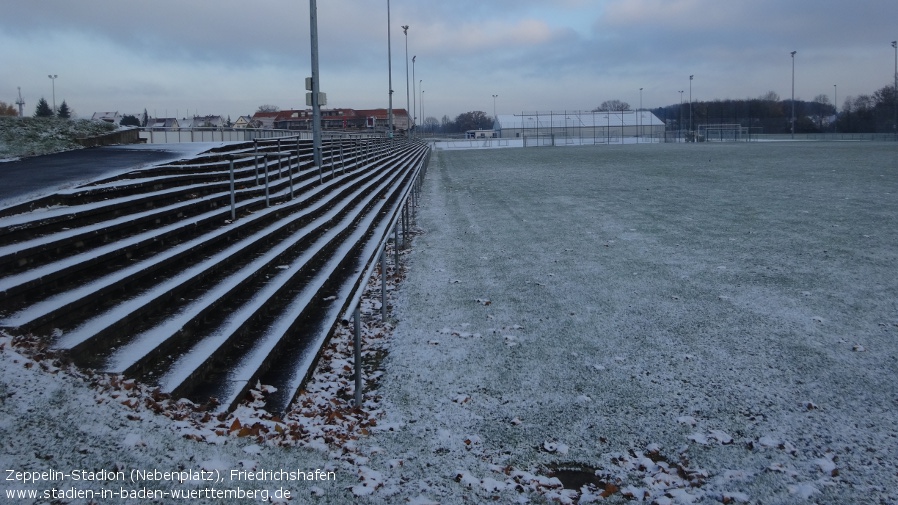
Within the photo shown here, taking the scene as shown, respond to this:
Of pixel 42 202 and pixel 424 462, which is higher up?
pixel 42 202

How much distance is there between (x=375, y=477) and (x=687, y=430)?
224cm

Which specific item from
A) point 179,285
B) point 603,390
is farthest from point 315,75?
point 603,390

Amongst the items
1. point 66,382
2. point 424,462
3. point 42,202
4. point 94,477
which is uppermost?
point 42,202

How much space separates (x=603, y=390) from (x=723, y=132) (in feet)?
302

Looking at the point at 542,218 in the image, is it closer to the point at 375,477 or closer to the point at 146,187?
the point at 146,187

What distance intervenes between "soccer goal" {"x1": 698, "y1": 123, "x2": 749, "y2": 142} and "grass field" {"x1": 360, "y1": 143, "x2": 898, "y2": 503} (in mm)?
75014

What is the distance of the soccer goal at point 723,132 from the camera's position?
83.8m

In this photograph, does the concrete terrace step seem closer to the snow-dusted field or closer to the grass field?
the snow-dusted field

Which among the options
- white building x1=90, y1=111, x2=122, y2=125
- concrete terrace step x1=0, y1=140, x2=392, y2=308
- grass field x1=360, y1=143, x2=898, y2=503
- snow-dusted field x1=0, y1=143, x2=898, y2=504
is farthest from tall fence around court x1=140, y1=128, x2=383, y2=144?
Result: snow-dusted field x1=0, y1=143, x2=898, y2=504

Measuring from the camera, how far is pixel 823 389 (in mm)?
5504

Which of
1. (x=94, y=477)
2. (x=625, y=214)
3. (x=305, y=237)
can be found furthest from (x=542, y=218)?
(x=94, y=477)

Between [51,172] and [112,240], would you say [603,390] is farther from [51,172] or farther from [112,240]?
[51,172]

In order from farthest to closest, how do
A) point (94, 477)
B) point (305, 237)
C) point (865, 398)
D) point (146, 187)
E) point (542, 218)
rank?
point (542, 218) < point (305, 237) < point (146, 187) < point (865, 398) < point (94, 477)

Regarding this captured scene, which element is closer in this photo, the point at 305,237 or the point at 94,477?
the point at 94,477
